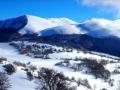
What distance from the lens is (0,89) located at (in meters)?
99.1

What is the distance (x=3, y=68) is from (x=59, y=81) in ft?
174

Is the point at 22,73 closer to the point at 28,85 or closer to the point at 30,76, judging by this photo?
the point at 30,76

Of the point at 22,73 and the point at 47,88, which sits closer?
the point at 47,88

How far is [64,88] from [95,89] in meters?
87.8

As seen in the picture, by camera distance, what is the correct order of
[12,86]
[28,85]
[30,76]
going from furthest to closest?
1. [30,76]
2. [28,85]
3. [12,86]

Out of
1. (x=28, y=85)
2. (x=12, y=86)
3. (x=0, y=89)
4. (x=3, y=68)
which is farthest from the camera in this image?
(x=3, y=68)

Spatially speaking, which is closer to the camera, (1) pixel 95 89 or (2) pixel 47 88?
(2) pixel 47 88

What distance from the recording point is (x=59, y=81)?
102 metres

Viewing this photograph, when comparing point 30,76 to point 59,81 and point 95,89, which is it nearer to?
point 59,81

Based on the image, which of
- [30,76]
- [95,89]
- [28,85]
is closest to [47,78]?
[28,85]

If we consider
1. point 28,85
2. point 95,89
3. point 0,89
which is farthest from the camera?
point 95,89

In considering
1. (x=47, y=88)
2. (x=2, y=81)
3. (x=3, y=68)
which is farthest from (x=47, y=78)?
(x=3, y=68)

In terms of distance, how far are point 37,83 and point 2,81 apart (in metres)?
27.4

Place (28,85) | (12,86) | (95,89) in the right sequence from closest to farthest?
1. (12,86)
2. (28,85)
3. (95,89)
